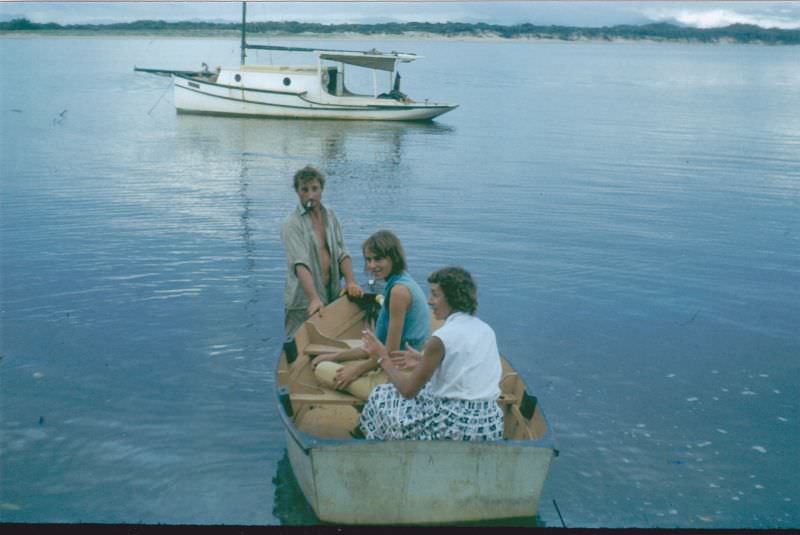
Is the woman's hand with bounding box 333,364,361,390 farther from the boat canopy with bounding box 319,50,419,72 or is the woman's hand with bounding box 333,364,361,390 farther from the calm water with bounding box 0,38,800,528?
the boat canopy with bounding box 319,50,419,72

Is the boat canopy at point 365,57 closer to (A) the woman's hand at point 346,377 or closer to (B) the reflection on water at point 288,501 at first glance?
(A) the woman's hand at point 346,377

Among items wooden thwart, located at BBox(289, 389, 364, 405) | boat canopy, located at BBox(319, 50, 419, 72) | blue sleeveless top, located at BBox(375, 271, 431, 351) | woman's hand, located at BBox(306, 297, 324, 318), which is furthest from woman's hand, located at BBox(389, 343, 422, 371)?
boat canopy, located at BBox(319, 50, 419, 72)

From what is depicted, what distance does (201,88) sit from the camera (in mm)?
33906

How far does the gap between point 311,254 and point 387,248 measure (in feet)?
6.01

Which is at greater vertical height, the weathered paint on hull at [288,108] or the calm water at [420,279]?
the weathered paint on hull at [288,108]

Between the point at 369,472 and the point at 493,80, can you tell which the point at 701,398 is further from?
the point at 493,80

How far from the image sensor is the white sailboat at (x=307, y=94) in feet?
107

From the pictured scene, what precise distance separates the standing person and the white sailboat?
25958mm

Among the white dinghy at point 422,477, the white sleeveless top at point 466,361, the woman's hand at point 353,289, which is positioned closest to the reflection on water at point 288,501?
the white dinghy at point 422,477

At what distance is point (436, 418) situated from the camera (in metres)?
4.95

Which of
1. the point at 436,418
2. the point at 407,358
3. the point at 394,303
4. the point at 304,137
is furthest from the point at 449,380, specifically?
the point at 304,137

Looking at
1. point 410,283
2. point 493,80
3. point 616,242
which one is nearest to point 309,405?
point 410,283

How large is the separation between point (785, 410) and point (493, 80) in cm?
6326

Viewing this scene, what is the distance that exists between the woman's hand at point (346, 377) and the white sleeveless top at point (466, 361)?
1.59 metres
